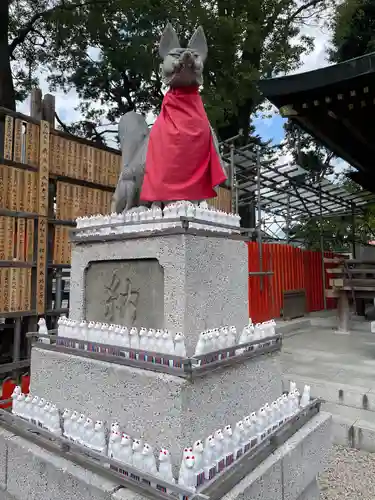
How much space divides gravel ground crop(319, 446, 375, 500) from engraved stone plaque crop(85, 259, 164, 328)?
2.25 meters

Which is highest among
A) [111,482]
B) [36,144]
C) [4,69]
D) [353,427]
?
[4,69]

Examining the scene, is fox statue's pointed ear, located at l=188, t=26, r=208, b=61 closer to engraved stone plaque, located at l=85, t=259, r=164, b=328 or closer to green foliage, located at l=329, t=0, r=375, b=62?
engraved stone plaque, located at l=85, t=259, r=164, b=328

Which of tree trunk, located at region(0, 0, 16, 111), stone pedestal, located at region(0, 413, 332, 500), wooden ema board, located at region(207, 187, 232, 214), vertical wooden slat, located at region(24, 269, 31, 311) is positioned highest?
tree trunk, located at region(0, 0, 16, 111)

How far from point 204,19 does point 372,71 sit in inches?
253

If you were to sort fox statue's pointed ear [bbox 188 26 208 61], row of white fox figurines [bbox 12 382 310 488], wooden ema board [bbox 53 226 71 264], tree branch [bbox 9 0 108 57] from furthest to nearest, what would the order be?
tree branch [bbox 9 0 108 57]
wooden ema board [bbox 53 226 71 264]
fox statue's pointed ear [bbox 188 26 208 61]
row of white fox figurines [bbox 12 382 310 488]

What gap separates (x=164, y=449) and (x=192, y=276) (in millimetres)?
1149

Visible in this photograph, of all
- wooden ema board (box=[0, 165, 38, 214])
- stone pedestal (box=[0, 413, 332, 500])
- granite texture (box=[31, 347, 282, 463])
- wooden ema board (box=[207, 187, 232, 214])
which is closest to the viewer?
stone pedestal (box=[0, 413, 332, 500])

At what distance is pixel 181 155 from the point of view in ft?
10.5

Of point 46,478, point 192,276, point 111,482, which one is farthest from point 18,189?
point 111,482

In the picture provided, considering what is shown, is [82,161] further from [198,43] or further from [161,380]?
[161,380]

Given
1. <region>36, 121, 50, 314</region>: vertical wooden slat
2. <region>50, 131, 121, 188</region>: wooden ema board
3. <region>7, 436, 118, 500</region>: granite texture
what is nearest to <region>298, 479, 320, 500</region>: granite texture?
<region>7, 436, 118, 500</region>: granite texture

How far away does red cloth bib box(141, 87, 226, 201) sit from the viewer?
10.5 feet

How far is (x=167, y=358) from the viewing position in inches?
97.8

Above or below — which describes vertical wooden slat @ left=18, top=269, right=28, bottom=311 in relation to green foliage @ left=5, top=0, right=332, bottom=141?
below
